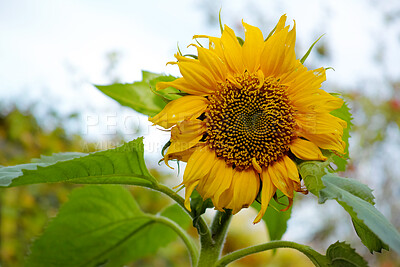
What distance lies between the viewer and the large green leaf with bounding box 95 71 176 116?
0.64 m

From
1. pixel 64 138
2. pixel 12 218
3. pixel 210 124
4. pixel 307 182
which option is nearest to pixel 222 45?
pixel 210 124

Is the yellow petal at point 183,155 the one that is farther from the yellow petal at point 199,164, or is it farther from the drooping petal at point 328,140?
the drooping petal at point 328,140

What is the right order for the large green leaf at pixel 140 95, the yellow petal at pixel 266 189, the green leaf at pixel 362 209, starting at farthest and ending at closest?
the large green leaf at pixel 140 95
the yellow petal at pixel 266 189
the green leaf at pixel 362 209

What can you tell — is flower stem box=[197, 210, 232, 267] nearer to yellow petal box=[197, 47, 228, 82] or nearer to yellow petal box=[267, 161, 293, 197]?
yellow petal box=[267, 161, 293, 197]

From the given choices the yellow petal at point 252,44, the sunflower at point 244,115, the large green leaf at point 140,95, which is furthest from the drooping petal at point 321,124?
the large green leaf at point 140,95

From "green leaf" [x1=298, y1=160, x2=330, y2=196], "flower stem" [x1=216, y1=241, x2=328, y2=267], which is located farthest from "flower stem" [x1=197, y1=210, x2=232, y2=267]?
"green leaf" [x1=298, y1=160, x2=330, y2=196]

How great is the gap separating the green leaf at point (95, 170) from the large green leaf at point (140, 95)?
0.32ft

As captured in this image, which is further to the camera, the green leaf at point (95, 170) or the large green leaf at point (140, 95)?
the large green leaf at point (140, 95)

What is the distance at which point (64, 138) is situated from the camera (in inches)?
73.5

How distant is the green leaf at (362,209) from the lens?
1.34 feet

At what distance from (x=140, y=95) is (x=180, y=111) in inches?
6.1

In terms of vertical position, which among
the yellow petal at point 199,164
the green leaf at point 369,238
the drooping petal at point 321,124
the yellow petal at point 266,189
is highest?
the drooping petal at point 321,124

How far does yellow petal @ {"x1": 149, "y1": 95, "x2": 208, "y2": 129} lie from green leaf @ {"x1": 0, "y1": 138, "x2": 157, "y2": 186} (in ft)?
0.17

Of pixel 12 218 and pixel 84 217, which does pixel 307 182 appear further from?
pixel 12 218
